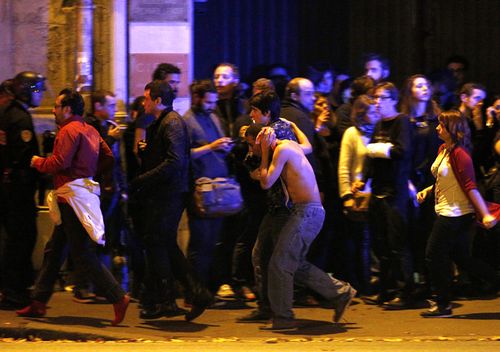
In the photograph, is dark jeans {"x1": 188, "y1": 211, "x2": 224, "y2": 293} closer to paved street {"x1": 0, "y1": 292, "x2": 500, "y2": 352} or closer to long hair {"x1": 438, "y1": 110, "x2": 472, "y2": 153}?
paved street {"x1": 0, "y1": 292, "x2": 500, "y2": 352}

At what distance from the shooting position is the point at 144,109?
30.1ft

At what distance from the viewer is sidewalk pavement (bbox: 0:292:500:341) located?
8.27 metres

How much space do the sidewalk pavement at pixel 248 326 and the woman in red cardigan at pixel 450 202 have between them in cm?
37

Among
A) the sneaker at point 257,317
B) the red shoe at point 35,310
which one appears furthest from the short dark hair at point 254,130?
the red shoe at point 35,310

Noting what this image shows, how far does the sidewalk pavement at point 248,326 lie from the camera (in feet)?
27.1

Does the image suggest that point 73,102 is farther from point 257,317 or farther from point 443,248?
point 443,248

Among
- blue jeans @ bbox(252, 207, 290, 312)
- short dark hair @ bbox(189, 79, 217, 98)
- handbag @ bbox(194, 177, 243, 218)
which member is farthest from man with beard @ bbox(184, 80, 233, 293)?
blue jeans @ bbox(252, 207, 290, 312)

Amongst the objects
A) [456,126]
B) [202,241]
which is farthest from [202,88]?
[456,126]

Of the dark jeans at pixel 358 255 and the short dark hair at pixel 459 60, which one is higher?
the short dark hair at pixel 459 60

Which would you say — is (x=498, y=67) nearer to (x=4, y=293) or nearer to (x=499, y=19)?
(x=499, y=19)

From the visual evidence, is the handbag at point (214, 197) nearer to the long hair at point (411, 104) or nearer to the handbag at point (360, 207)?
the handbag at point (360, 207)

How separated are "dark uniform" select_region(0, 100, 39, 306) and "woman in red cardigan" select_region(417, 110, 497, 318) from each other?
3.39 metres

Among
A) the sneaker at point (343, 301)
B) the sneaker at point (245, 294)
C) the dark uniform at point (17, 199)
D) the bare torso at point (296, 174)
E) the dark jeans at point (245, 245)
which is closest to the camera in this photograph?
the bare torso at point (296, 174)

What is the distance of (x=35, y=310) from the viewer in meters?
8.73
